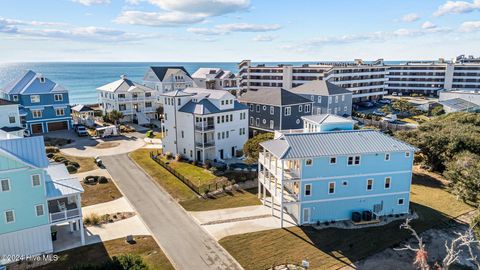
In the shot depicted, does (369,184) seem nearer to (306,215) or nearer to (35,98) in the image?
(306,215)

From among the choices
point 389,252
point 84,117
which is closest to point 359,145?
point 389,252

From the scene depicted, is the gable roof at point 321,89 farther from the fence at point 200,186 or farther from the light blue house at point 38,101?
the light blue house at point 38,101

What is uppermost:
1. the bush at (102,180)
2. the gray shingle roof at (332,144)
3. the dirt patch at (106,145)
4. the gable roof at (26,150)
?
the gable roof at (26,150)

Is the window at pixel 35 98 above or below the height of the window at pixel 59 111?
above

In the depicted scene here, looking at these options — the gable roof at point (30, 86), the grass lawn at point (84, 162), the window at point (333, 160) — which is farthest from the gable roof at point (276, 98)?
the gable roof at point (30, 86)

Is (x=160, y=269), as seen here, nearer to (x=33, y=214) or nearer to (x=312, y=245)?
(x=33, y=214)

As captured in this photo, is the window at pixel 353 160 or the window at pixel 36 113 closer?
the window at pixel 353 160
